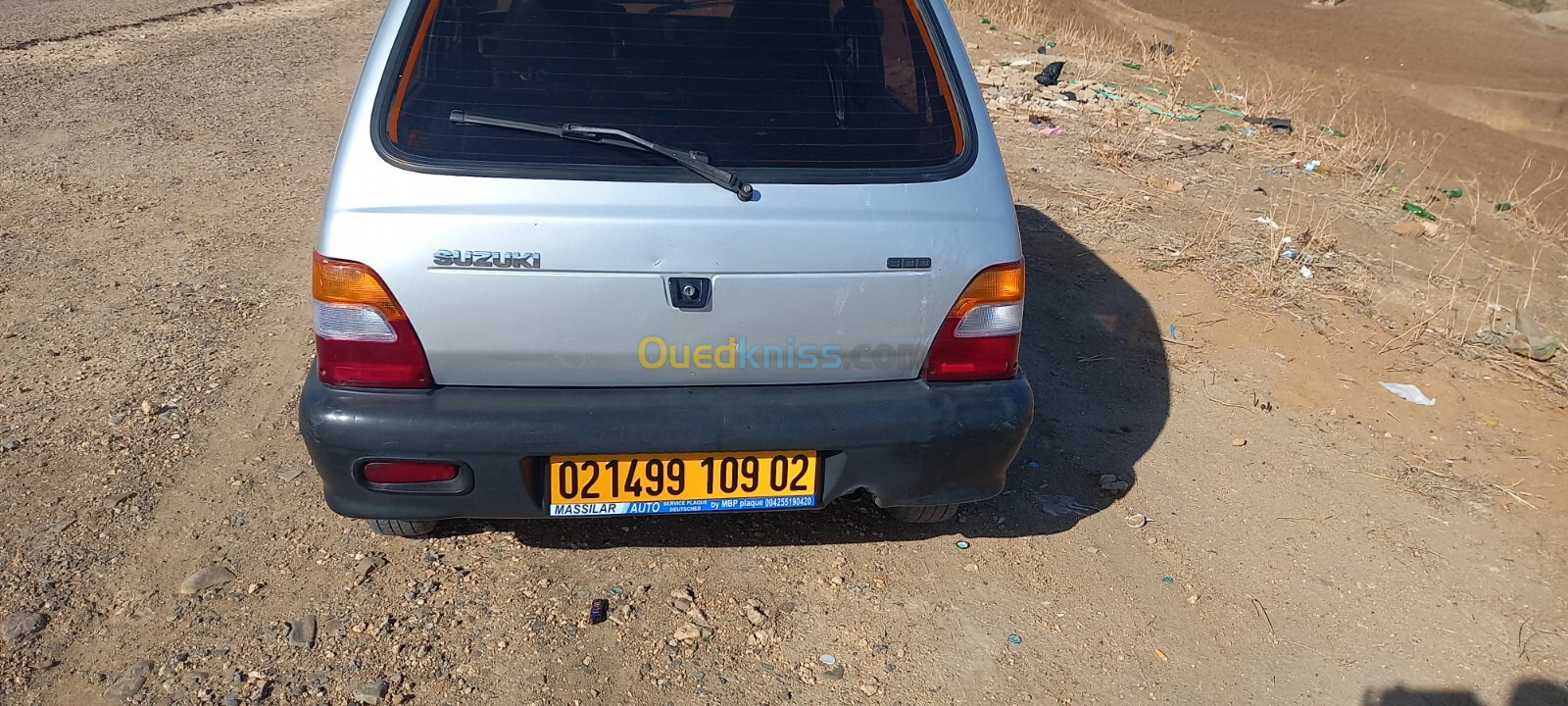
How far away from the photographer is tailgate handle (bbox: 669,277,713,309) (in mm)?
2537

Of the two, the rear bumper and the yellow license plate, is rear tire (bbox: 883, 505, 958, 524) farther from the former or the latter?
the yellow license plate

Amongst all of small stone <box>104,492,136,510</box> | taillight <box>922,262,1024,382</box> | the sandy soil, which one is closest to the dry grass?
the sandy soil

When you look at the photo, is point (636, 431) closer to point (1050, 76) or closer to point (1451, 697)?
point (1451, 697)

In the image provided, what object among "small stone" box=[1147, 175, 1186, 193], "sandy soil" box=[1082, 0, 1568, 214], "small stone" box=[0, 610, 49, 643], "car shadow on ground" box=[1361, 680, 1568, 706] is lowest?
"sandy soil" box=[1082, 0, 1568, 214]

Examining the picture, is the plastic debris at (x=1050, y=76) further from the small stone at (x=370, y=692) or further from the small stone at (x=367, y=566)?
the small stone at (x=370, y=692)

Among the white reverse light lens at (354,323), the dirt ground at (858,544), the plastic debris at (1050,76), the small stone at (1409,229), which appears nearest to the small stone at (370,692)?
the dirt ground at (858,544)

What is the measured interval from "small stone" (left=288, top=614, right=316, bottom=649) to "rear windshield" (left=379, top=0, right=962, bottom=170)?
49.7 inches

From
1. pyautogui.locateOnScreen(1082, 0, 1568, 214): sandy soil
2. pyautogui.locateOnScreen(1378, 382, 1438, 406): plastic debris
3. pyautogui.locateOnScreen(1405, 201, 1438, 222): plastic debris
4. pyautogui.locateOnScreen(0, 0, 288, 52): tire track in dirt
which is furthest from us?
pyautogui.locateOnScreen(1082, 0, 1568, 214): sandy soil

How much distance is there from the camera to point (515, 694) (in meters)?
2.65

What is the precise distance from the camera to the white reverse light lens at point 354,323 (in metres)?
2.52

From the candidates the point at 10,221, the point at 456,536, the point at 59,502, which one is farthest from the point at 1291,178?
the point at 10,221

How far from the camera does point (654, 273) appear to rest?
2.52m

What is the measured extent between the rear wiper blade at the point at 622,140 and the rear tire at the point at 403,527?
1.19 metres

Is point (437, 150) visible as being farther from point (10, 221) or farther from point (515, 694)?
point (10, 221)
